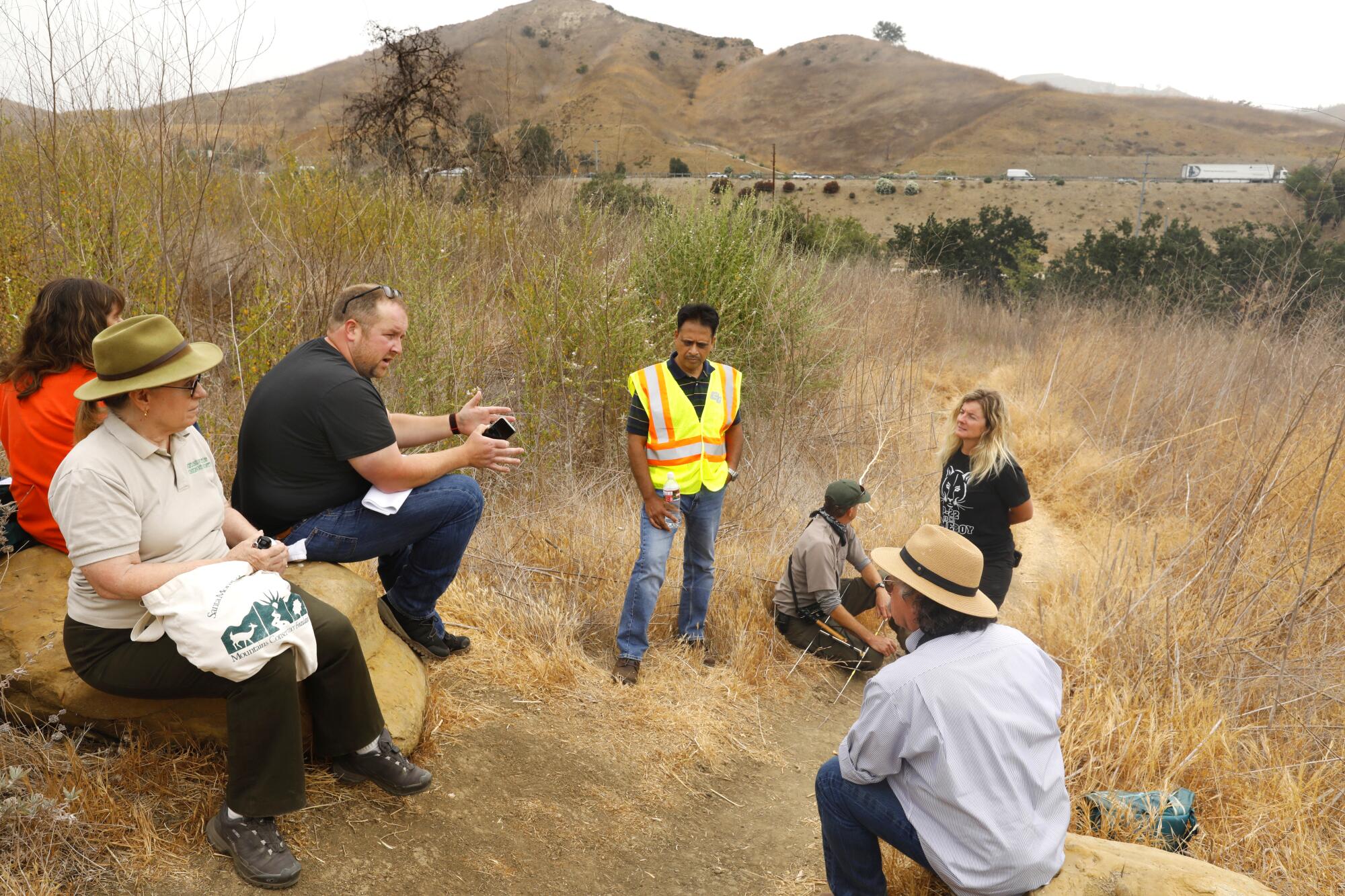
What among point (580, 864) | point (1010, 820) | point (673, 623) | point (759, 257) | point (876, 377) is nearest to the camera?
point (1010, 820)

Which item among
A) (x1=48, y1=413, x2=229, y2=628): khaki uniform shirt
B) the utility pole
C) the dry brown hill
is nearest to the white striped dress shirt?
(x1=48, y1=413, x2=229, y2=628): khaki uniform shirt

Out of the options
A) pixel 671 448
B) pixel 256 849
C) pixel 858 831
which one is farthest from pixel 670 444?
pixel 256 849

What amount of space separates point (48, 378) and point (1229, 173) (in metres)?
67.0

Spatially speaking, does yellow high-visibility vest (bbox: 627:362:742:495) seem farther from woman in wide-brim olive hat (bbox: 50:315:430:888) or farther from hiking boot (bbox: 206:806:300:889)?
hiking boot (bbox: 206:806:300:889)

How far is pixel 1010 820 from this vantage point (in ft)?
7.02

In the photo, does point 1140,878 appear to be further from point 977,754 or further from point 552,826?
point 552,826

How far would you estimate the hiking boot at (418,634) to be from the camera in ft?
11.6

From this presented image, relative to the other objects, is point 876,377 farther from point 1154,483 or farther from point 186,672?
point 186,672

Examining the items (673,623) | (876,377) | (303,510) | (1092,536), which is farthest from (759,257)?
(303,510)

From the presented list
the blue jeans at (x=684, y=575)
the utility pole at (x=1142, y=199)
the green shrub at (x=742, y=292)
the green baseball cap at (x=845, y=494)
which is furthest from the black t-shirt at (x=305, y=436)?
the utility pole at (x=1142, y=199)

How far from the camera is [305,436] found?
2.99 meters

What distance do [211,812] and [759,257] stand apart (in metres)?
6.34

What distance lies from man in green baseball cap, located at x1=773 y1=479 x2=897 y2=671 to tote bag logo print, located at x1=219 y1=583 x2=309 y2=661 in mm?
2983

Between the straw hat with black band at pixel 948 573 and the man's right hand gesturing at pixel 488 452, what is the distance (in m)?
1.50
